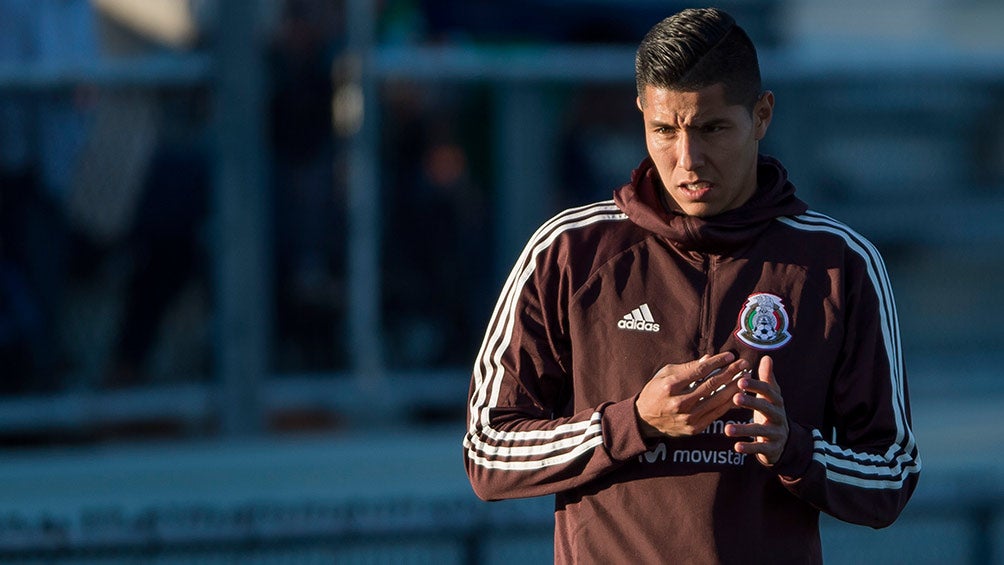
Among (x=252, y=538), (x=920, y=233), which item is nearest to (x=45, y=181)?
(x=252, y=538)

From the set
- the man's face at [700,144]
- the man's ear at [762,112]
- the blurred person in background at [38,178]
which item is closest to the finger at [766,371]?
the man's face at [700,144]

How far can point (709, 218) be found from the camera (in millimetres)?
2643

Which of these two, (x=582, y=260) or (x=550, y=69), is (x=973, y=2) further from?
(x=582, y=260)

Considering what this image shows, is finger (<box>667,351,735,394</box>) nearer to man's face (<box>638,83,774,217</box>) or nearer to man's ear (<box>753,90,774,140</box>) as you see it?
man's face (<box>638,83,774,217</box>)

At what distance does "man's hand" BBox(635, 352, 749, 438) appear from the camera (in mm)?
2375

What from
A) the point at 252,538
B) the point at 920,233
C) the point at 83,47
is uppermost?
the point at 83,47

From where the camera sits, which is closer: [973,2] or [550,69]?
[550,69]

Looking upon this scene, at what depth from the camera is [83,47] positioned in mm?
6094

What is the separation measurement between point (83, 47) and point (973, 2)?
5.67m

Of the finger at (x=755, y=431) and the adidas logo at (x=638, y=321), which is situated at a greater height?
the adidas logo at (x=638, y=321)

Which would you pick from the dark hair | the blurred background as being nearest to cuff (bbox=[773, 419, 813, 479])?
the dark hair

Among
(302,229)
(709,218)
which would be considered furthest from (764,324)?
(302,229)

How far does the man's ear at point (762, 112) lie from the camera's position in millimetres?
2691

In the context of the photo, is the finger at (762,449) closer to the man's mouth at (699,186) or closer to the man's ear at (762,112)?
the man's mouth at (699,186)
